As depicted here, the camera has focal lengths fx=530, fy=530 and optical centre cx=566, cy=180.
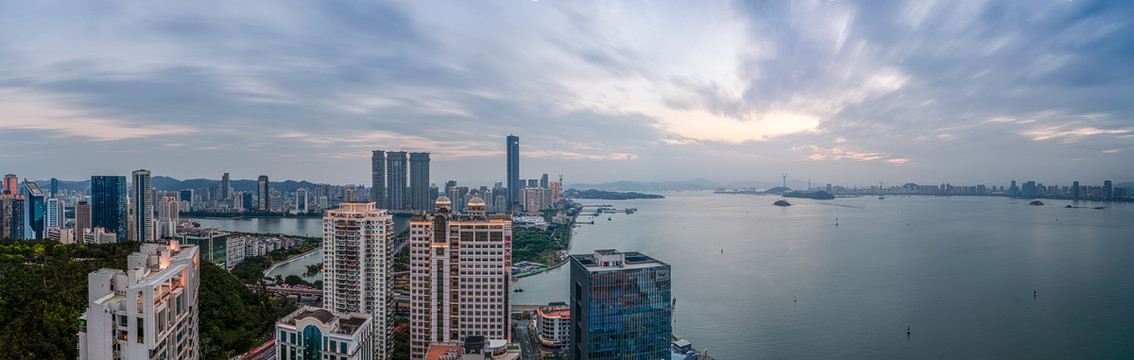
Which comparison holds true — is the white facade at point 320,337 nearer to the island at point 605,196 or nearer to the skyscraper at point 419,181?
the skyscraper at point 419,181

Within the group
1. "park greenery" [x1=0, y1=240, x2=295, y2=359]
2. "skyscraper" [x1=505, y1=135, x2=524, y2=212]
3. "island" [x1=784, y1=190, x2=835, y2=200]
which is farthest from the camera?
"island" [x1=784, y1=190, x2=835, y2=200]

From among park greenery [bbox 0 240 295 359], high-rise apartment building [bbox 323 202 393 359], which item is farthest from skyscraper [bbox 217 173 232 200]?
high-rise apartment building [bbox 323 202 393 359]

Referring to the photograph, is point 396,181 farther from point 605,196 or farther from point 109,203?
point 605,196

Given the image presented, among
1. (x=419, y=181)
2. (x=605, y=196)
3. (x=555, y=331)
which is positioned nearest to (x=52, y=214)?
(x=555, y=331)

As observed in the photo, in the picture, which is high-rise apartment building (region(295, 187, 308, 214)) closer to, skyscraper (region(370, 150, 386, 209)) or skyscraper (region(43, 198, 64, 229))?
skyscraper (region(370, 150, 386, 209))

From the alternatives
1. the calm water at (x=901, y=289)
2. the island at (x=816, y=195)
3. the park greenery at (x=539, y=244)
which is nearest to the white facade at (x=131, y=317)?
the calm water at (x=901, y=289)

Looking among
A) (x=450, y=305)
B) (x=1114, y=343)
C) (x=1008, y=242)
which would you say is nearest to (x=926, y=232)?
(x=1008, y=242)

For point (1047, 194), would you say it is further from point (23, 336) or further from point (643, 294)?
point (23, 336)
